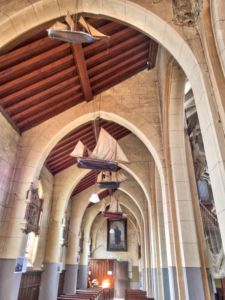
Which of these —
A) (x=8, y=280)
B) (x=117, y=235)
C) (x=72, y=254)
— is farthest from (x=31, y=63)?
(x=117, y=235)

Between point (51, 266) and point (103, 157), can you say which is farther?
point (51, 266)

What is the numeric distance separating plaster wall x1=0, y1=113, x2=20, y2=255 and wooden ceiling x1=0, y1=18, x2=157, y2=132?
14.8 inches

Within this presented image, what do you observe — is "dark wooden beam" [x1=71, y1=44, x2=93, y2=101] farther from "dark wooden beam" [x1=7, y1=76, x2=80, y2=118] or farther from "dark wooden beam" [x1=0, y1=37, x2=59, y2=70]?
"dark wooden beam" [x1=0, y1=37, x2=59, y2=70]

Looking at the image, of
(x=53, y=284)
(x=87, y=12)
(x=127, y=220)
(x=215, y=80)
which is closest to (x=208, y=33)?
(x=215, y=80)

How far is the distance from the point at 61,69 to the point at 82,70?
477 mm

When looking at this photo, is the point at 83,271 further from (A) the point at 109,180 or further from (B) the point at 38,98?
(B) the point at 38,98

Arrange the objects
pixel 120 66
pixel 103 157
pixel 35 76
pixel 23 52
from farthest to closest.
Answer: pixel 120 66
pixel 103 157
pixel 35 76
pixel 23 52

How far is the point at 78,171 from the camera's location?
27.4 feet

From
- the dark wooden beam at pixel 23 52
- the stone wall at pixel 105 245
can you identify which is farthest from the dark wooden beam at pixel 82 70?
the stone wall at pixel 105 245

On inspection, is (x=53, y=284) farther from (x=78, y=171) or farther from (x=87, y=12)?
(x=87, y=12)

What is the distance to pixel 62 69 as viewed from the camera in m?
5.03

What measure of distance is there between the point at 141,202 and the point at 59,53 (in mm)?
7316

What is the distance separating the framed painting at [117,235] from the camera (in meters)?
15.6

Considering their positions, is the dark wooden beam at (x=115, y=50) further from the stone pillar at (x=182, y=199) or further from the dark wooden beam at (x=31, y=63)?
the stone pillar at (x=182, y=199)
